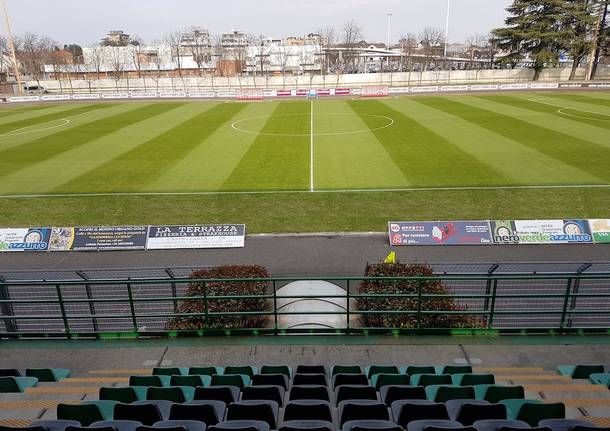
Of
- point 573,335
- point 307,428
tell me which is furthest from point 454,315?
point 307,428

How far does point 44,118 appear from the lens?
4916 cm

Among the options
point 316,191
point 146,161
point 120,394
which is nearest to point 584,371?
point 120,394

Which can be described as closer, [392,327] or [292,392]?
[292,392]

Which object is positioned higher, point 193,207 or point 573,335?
point 573,335

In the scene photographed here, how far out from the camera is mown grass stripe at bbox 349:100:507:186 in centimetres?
2444

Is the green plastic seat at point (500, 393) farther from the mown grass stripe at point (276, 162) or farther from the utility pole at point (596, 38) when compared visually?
the utility pole at point (596, 38)

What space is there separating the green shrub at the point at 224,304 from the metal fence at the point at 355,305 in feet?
0.19

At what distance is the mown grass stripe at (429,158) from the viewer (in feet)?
80.2

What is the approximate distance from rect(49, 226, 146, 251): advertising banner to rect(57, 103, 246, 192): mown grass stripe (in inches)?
236

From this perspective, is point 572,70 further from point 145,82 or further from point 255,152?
point 145,82

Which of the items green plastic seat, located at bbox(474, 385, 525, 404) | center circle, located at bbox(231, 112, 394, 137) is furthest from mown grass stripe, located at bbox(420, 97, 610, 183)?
green plastic seat, located at bbox(474, 385, 525, 404)

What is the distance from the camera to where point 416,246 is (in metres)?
17.8

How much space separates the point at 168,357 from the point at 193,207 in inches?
559

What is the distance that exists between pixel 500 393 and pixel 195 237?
14399mm
